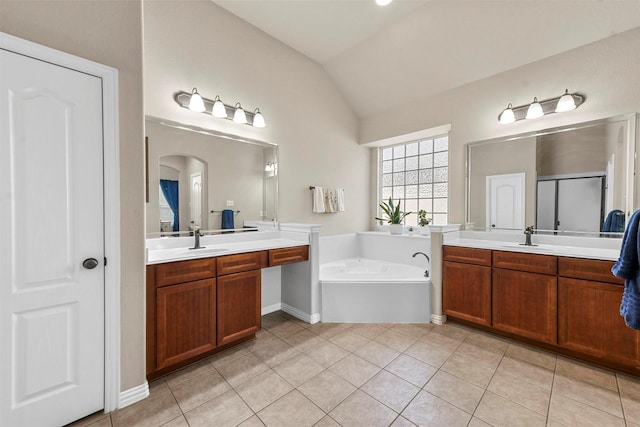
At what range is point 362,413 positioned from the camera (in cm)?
154

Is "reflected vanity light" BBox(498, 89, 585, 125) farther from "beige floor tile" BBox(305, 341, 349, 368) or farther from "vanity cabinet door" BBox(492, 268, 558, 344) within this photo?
"beige floor tile" BBox(305, 341, 349, 368)

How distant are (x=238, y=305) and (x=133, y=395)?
0.82 meters

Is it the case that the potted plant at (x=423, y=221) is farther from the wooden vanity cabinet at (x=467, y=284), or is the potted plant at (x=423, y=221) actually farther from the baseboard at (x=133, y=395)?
the baseboard at (x=133, y=395)

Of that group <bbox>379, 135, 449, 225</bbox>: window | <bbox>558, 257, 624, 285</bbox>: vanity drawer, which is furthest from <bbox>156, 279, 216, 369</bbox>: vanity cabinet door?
<bbox>379, 135, 449, 225</bbox>: window

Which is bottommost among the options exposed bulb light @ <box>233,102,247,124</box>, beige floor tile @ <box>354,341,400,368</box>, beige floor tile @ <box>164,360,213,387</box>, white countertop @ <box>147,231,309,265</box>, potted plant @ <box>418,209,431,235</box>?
beige floor tile @ <box>164,360,213,387</box>

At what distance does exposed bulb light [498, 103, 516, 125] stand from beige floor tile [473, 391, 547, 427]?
8.38 ft

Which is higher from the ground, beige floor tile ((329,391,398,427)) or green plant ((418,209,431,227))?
green plant ((418,209,431,227))

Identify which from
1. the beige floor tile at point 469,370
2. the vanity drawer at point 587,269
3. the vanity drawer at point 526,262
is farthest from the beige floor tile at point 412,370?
the vanity drawer at point 587,269

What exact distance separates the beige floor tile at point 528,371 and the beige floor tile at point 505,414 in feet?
1.16

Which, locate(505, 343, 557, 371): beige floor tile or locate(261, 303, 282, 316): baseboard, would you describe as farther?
locate(261, 303, 282, 316): baseboard

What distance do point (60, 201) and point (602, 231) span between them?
403 centimetres

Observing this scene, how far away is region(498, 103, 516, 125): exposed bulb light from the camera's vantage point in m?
2.77

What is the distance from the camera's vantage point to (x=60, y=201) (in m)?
1.41

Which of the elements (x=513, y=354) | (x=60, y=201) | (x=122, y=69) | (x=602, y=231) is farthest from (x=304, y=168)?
(x=602, y=231)
